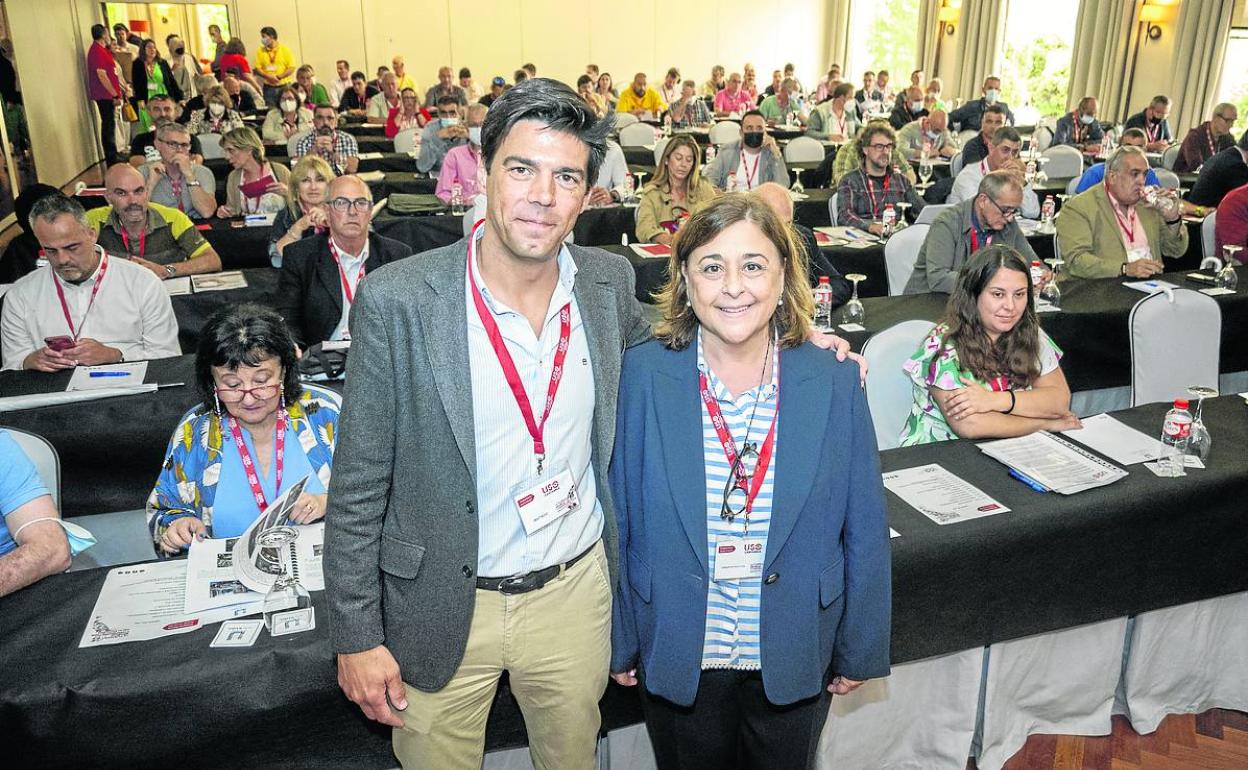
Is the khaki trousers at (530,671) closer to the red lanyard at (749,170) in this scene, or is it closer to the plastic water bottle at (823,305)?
the plastic water bottle at (823,305)

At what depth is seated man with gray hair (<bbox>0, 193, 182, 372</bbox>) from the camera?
3.40 metres

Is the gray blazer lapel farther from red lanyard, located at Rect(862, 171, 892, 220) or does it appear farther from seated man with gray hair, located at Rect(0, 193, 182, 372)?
red lanyard, located at Rect(862, 171, 892, 220)

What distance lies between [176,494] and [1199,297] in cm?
382

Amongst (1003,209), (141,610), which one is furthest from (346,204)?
(1003,209)

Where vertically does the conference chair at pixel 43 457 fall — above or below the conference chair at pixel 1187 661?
above

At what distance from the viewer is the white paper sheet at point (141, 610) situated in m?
1.80

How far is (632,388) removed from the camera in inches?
64.7

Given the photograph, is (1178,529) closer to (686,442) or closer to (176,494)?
(686,442)

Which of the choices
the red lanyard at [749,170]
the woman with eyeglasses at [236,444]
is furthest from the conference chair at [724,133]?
the woman with eyeglasses at [236,444]

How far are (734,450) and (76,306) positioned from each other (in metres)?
3.15

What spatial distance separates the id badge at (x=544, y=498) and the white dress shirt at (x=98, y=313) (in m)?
2.91

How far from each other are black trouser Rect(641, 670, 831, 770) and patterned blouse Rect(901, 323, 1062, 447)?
1.31 meters

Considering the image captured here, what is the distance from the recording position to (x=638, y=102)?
14625 mm

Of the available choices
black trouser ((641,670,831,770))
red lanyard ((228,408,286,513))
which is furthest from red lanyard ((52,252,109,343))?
black trouser ((641,670,831,770))
